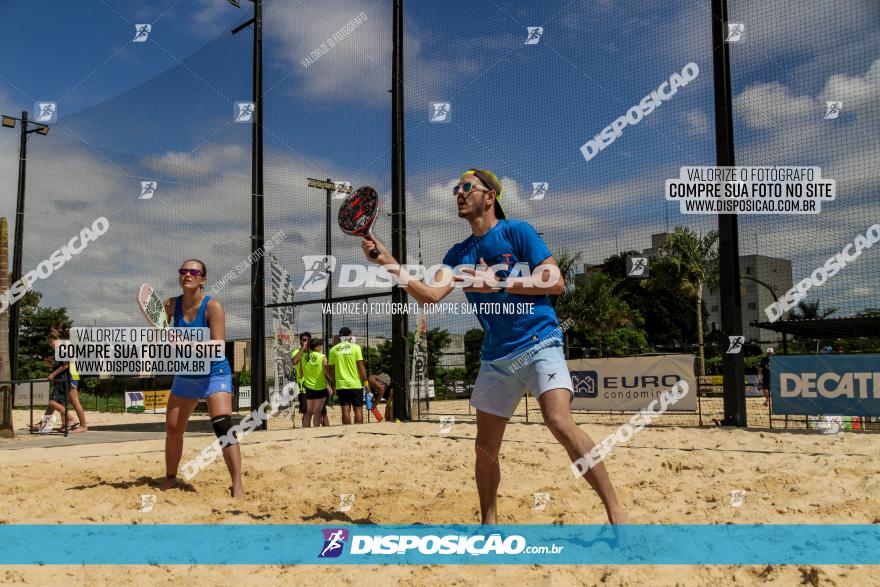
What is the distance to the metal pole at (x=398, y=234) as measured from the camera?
33.0 ft

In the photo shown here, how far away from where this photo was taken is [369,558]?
3.05m

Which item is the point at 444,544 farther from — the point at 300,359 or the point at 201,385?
the point at 300,359

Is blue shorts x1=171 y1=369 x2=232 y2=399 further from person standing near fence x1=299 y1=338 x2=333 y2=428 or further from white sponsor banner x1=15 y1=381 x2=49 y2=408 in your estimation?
white sponsor banner x1=15 y1=381 x2=49 y2=408

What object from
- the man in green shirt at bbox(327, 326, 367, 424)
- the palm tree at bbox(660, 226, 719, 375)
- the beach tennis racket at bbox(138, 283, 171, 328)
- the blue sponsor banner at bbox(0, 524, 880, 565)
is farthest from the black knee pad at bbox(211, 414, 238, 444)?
the palm tree at bbox(660, 226, 719, 375)

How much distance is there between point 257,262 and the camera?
37.1 ft

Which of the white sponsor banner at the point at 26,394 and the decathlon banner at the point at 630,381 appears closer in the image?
the decathlon banner at the point at 630,381

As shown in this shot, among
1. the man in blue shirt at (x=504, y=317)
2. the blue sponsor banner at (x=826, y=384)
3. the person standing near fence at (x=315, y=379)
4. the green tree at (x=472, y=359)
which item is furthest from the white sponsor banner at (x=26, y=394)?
the man in blue shirt at (x=504, y=317)

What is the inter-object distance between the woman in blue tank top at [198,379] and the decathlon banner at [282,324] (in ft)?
21.3

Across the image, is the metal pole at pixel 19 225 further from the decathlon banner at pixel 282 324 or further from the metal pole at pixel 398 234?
the metal pole at pixel 398 234

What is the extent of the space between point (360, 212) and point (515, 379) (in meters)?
1.33

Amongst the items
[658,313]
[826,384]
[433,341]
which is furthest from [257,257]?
[658,313]

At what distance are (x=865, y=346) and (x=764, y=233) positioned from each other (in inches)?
327

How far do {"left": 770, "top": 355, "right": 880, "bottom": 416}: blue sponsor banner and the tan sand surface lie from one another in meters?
1.36

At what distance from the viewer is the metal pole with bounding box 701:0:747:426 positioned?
794 centimetres
